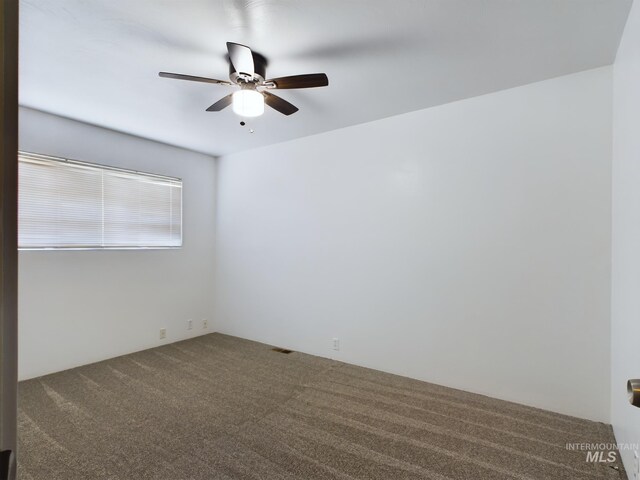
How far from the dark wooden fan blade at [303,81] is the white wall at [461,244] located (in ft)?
4.55

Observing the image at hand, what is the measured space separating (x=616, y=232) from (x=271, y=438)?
2.74 m

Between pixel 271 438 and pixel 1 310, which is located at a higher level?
pixel 1 310

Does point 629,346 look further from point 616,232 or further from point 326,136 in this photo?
point 326,136

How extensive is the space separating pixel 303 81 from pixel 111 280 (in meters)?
3.13

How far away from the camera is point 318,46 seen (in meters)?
2.02

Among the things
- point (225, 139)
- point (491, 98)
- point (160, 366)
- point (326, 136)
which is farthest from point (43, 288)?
point (491, 98)

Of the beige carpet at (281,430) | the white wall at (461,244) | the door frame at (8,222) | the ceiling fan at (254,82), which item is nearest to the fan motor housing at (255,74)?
the ceiling fan at (254,82)

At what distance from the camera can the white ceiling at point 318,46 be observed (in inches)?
66.7

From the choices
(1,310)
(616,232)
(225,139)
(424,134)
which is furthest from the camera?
(225,139)

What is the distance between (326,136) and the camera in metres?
3.57

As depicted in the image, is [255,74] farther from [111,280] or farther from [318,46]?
[111,280]

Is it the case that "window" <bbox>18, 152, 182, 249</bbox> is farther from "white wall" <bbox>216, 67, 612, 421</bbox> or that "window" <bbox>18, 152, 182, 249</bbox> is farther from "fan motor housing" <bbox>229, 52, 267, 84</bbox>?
"fan motor housing" <bbox>229, 52, 267, 84</bbox>

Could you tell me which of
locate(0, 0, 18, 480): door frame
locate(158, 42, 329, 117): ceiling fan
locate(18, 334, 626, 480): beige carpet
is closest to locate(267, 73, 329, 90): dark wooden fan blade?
locate(158, 42, 329, 117): ceiling fan

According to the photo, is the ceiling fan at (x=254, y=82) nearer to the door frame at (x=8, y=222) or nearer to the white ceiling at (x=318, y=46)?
the white ceiling at (x=318, y=46)
